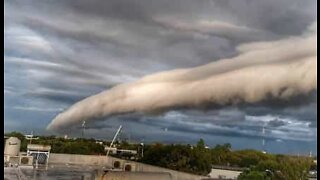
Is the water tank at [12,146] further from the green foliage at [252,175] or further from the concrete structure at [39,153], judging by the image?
the green foliage at [252,175]

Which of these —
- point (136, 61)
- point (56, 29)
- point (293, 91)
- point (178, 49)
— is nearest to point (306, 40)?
point (293, 91)

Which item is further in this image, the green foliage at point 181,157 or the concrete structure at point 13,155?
the green foliage at point 181,157

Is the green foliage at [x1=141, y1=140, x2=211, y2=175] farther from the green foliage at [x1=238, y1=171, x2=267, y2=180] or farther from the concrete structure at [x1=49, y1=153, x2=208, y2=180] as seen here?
the green foliage at [x1=238, y1=171, x2=267, y2=180]

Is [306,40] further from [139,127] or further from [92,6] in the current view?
[92,6]

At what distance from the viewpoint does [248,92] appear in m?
1.54

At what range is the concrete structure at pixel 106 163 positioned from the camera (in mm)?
1410

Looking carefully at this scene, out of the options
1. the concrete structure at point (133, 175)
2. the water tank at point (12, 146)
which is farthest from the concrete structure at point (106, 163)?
the water tank at point (12, 146)

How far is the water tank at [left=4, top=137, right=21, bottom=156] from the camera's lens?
138 cm

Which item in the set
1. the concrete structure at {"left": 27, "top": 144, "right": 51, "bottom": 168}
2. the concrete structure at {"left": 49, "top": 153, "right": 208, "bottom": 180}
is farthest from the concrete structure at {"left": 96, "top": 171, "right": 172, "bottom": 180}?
the concrete structure at {"left": 27, "top": 144, "right": 51, "bottom": 168}

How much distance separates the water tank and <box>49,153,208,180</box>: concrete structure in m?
0.12

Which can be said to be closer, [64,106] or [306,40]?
[64,106]

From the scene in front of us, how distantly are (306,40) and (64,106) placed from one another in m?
0.96

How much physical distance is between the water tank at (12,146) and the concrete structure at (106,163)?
0.39ft

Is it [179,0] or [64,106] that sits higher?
[179,0]
